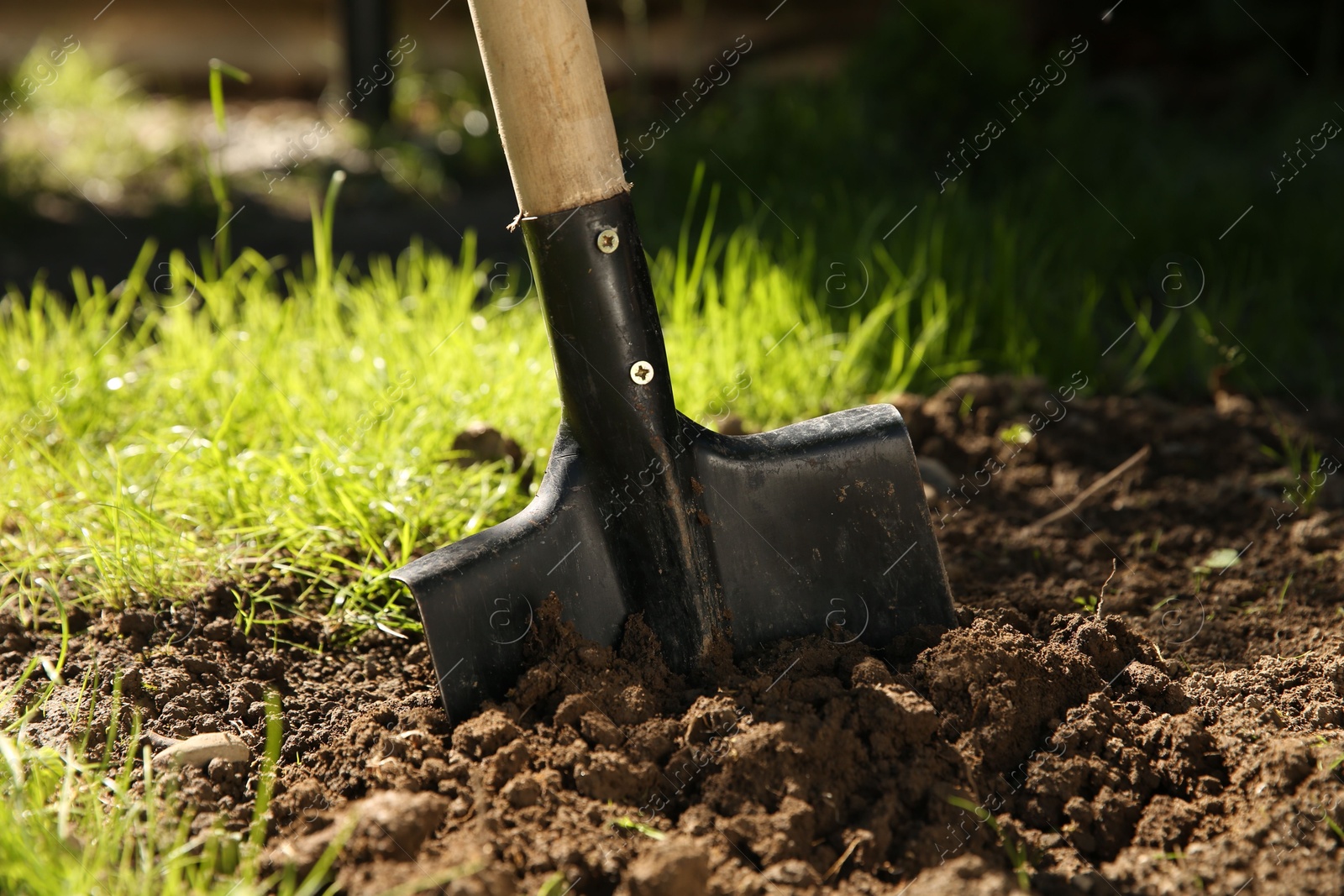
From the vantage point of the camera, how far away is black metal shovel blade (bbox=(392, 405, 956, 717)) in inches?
58.2

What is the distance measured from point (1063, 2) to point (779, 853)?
6.04 metres

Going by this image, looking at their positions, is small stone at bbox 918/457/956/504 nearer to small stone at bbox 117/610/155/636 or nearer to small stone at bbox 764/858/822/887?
small stone at bbox 764/858/822/887

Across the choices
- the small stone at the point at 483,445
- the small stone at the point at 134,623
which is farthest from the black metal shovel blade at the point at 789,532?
the small stone at the point at 134,623

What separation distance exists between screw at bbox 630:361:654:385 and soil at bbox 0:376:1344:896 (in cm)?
32

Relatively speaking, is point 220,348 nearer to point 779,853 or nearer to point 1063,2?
point 779,853

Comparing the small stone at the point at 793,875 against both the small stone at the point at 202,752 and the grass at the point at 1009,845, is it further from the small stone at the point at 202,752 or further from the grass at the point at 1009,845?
the small stone at the point at 202,752

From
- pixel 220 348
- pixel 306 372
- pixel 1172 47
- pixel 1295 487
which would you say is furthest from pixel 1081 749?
pixel 1172 47

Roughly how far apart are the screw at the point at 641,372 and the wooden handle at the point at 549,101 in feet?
0.74

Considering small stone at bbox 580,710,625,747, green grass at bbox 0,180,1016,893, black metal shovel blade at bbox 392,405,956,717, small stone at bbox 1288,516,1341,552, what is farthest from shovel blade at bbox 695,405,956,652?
small stone at bbox 1288,516,1341,552

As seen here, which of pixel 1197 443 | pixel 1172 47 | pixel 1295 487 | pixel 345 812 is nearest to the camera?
pixel 345 812

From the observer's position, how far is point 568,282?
55.8 inches

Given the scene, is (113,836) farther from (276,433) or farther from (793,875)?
(276,433)

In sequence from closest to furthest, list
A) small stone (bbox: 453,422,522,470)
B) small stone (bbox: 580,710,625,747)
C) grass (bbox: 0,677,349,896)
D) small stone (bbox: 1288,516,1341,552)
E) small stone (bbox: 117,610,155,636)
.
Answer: grass (bbox: 0,677,349,896)
small stone (bbox: 580,710,625,747)
small stone (bbox: 117,610,155,636)
small stone (bbox: 1288,516,1341,552)
small stone (bbox: 453,422,522,470)

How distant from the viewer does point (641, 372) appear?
56.6 inches
